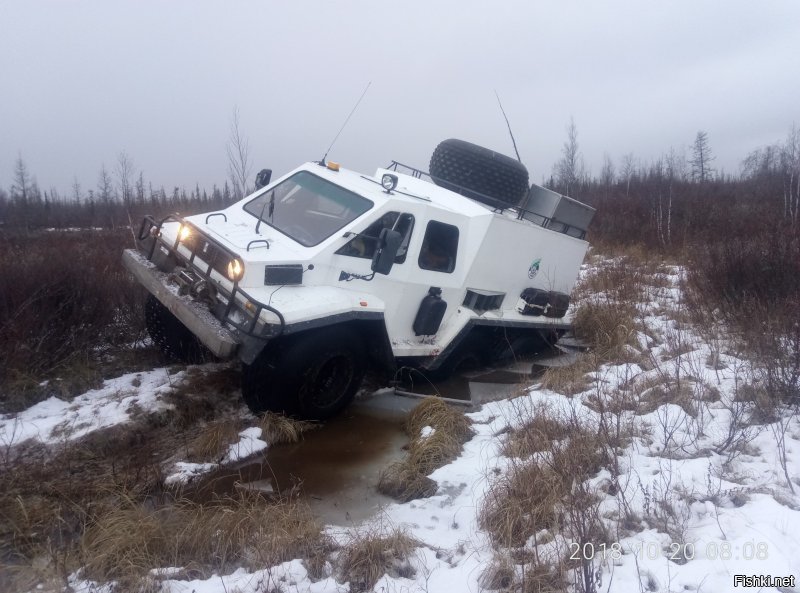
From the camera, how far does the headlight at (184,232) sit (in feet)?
19.1

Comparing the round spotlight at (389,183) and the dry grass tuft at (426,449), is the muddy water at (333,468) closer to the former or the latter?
the dry grass tuft at (426,449)

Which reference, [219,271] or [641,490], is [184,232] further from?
[641,490]

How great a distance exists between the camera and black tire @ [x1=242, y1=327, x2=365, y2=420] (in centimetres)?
515

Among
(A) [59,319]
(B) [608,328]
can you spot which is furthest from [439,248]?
(A) [59,319]

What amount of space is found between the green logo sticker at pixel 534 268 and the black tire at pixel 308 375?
114 inches

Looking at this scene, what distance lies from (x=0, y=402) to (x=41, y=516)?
2199mm

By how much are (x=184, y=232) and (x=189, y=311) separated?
110 centimetres

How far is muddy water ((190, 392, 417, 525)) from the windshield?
1792 millimetres

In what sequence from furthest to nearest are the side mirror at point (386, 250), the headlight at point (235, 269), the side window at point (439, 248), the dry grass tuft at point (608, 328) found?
the dry grass tuft at point (608, 328) → the side window at point (439, 248) → the side mirror at point (386, 250) → the headlight at point (235, 269)

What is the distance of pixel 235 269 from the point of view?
203 inches

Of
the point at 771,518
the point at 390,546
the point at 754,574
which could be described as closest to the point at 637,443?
the point at 771,518

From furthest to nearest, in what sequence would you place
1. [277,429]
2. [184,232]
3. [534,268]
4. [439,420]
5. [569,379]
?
[534,268], [569,379], [184,232], [439,420], [277,429]

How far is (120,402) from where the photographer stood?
18.7ft

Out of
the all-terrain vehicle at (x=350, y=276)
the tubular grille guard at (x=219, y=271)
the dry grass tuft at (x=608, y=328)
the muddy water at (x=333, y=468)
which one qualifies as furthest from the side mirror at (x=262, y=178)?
the dry grass tuft at (x=608, y=328)
